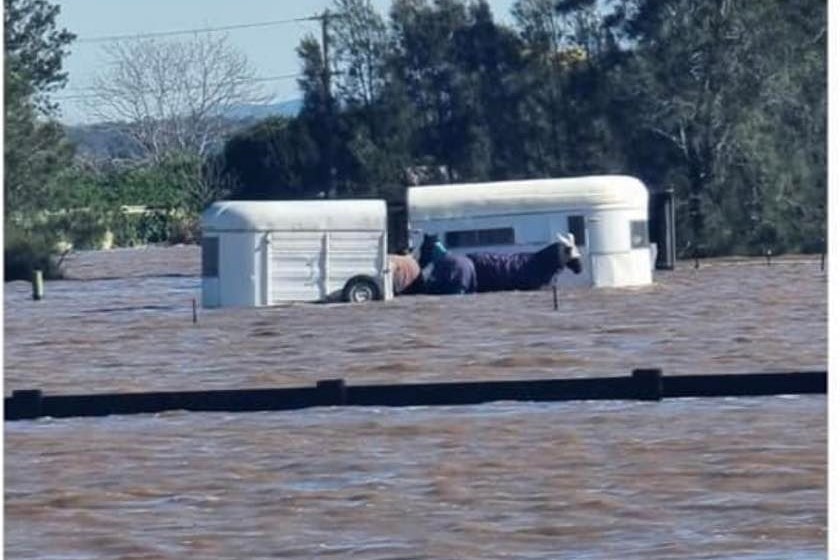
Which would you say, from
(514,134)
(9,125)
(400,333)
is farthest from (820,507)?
(514,134)

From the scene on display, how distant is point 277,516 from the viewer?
43.5 feet

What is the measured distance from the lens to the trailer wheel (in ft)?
127

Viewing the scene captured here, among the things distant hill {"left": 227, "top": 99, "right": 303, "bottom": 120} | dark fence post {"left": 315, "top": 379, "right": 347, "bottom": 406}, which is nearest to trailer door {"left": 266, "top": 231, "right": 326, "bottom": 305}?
dark fence post {"left": 315, "top": 379, "right": 347, "bottom": 406}

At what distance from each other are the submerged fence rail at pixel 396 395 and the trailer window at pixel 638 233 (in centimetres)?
2290

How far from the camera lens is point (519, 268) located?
4066cm

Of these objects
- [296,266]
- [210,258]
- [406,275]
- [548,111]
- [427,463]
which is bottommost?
[427,463]


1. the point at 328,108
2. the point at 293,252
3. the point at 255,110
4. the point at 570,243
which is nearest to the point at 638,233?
the point at 570,243

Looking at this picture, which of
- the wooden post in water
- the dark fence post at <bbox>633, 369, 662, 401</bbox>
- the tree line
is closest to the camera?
the dark fence post at <bbox>633, 369, 662, 401</bbox>

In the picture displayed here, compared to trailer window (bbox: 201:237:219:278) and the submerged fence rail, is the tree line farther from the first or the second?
the submerged fence rail

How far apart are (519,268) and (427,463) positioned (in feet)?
82.0

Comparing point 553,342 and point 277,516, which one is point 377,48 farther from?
point 277,516

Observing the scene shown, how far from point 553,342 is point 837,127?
22.1 meters

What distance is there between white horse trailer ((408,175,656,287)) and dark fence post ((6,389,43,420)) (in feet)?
74.1

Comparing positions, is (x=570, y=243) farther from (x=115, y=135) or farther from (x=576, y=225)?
(x=115, y=135)
